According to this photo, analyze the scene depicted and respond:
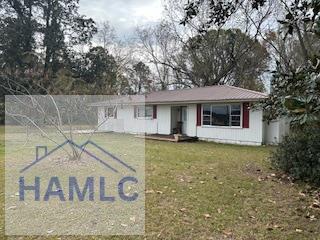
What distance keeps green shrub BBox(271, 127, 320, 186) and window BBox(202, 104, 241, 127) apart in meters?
7.75

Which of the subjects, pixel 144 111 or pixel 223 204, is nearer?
pixel 223 204

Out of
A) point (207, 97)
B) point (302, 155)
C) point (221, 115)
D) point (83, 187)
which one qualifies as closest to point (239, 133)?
point (221, 115)

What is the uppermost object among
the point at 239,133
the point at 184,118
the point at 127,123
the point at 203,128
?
the point at 184,118

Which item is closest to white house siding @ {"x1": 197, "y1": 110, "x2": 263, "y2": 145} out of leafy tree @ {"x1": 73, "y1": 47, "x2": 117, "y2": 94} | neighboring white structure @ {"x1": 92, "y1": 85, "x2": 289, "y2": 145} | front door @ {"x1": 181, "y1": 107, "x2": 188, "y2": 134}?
neighboring white structure @ {"x1": 92, "y1": 85, "x2": 289, "y2": 145}

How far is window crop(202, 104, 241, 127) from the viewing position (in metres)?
16.0

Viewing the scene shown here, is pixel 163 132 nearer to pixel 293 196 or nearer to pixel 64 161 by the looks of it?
pixel 64 161

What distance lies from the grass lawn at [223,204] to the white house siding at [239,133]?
5.96 m

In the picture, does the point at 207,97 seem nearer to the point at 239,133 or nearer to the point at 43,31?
the point at 239,133

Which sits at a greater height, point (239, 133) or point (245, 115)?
point (245, 115)

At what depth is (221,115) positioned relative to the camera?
1669 centimetres

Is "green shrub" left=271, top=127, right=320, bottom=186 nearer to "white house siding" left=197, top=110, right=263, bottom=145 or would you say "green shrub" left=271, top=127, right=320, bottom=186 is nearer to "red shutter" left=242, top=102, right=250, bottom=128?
"white house siding" left=197, top=110, right=263, bottom=145

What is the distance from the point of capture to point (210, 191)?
6.59 meters

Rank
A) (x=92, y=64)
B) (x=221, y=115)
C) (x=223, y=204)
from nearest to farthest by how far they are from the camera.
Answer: (x=223, y=204) < (x=221, y=115) < (x=92, y=64)

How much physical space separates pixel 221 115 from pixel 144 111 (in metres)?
6.30
